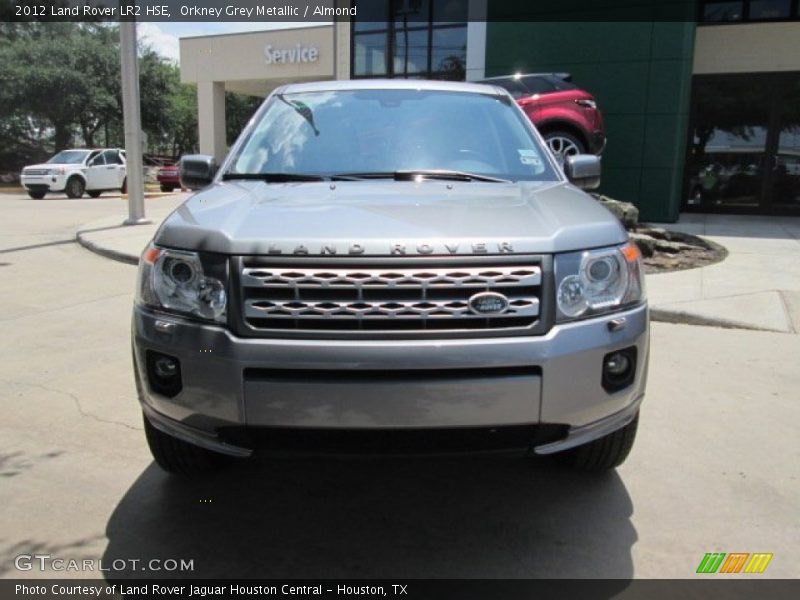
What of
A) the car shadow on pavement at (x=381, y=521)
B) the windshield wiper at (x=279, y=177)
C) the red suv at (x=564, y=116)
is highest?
the red suv at (x=564, y=116)

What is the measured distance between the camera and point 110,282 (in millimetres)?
7883

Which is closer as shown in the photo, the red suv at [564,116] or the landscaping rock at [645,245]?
the landscaping rock at [645,245]

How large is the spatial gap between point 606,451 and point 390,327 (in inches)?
50.0

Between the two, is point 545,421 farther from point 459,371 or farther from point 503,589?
point 503,589

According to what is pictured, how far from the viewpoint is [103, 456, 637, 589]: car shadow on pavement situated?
2498mm

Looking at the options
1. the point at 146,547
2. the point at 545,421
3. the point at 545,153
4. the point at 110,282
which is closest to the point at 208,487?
the point at 146,547

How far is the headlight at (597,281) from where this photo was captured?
2.32 metres

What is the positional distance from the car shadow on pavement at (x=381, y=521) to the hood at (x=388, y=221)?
725mm

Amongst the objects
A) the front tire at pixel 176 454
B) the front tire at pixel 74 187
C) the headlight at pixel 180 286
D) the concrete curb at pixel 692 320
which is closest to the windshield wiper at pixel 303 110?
the headlight at pixel 180 286

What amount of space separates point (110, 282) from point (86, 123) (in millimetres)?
38086

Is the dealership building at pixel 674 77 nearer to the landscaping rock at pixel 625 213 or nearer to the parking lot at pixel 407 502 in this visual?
the landscaping rock at pixel 625 213

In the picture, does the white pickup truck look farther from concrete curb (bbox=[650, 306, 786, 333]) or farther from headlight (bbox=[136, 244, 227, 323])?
headlight (bbox=[136, 244, 227, 323])

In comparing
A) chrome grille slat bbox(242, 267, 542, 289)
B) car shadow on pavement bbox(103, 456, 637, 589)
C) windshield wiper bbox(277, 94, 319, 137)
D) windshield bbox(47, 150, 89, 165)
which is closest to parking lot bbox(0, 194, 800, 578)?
car shadow on pavement bbox(103, 456, 637, 589)

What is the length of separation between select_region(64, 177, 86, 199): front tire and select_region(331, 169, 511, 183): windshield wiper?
2286cm
